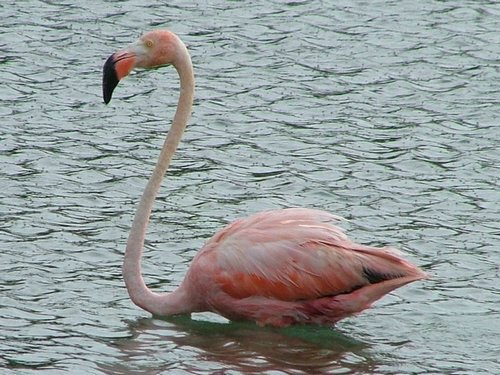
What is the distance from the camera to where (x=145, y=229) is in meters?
9.60

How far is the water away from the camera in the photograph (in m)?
9.14

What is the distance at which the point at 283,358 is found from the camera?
898cm

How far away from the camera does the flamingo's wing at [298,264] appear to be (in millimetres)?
9156

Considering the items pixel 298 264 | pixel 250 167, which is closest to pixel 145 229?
pixel 298 264

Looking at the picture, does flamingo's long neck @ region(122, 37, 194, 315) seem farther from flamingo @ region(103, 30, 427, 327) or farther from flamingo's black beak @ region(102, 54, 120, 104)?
flamingo's black beak @ region(102, 54, 120, 104)

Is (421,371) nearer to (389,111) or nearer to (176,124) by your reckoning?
(176,124)

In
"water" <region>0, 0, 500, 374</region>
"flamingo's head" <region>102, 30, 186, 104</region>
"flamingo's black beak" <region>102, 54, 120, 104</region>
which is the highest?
"flamingo's head" <region>102, 30, 186, 104</region>

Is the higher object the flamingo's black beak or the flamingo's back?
the flamingo's black beak

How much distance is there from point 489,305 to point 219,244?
6.40 feet

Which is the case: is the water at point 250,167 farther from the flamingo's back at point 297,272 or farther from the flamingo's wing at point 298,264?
the flamingo's wing at point 298,264

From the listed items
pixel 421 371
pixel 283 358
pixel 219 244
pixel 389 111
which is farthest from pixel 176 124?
pixel 389 111

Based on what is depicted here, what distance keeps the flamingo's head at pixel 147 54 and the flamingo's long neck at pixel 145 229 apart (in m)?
0.04

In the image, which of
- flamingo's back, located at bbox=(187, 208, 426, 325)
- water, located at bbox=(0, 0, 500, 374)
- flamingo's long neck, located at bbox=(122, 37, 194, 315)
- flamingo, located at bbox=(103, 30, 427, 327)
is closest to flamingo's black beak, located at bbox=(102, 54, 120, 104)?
flamingo, located at bbox=(103, 30, 427, 327)

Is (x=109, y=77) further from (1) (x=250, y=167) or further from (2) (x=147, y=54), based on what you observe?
(1) (x=250, y=167)
